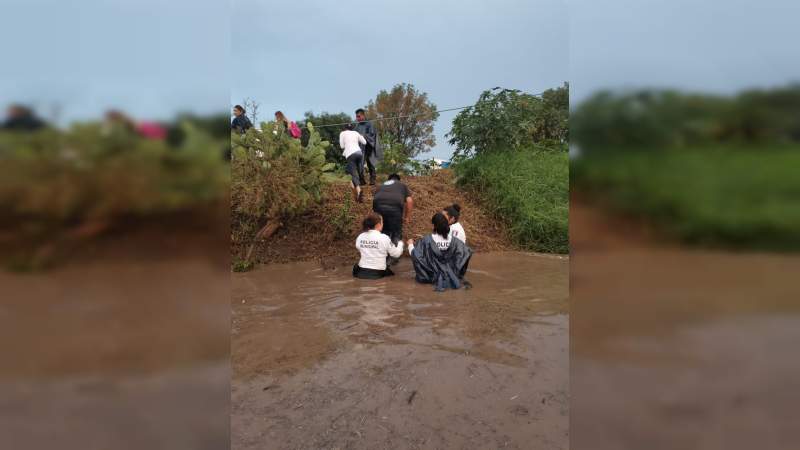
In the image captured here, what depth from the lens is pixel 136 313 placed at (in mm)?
686

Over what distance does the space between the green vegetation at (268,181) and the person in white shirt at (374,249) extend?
188 centimetres

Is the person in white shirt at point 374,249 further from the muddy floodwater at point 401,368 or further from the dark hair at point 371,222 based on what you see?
the muddy floodwater at point 401,368

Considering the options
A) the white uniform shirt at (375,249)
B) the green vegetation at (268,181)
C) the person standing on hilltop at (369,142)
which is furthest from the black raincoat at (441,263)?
the person standing on hilltop at (369,142)

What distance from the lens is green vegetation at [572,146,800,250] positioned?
589mm

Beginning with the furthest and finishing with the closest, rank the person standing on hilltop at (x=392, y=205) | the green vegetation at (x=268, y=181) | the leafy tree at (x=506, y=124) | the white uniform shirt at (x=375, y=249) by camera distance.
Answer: the leafy tree at (x=506, y=124) → the person standing on hilltop at (x=392, y=205) → the green vegetation at (x=268, y=181) → the white uniform shirt at (x=375, y=249)

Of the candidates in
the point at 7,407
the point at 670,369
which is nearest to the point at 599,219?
the point at 670,369

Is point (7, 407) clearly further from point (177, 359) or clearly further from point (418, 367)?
point (418, 367)

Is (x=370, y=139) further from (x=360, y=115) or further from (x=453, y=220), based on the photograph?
(x=453, y=220)

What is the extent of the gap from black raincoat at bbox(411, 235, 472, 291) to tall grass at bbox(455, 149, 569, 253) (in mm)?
3270

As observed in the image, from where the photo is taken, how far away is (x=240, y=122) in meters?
7.68

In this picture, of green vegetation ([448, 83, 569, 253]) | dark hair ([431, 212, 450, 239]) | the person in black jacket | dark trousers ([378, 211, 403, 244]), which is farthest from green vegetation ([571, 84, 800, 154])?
green vegetation ([448, 83, 569, 253])

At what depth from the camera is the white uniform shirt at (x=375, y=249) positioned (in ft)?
21.2

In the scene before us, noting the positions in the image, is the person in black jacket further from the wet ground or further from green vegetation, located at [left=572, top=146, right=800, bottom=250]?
green vegetation, located at [left=572, top=146, right=800, bottom=250]

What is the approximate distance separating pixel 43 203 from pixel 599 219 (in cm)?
77
